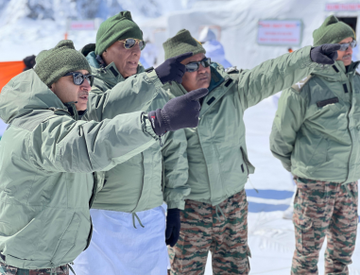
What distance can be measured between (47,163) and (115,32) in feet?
3.88

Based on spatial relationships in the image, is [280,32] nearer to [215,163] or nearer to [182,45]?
[182,45]

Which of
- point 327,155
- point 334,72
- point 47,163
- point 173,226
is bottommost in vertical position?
point 173,226

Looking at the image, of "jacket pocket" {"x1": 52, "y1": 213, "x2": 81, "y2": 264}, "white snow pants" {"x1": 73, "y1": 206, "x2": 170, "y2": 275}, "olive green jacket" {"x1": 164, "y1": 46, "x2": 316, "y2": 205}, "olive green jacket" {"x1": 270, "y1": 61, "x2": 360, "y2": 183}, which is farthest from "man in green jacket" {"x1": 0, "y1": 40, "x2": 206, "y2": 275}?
"olive green jacket" {"x1": 270, "y1": 61, "x2": 360, "y2": 183}

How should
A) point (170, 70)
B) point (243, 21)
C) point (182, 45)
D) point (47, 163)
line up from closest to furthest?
1. point (47, 163)
2. point (170, 70)
3. point (182, 45)
4. point (243, 21)

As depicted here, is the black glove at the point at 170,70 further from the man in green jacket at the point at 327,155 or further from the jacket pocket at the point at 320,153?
the jacket pocket at the point at 320,153

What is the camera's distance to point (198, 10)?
43.3 feet

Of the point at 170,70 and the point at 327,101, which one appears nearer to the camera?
the point at 170,70

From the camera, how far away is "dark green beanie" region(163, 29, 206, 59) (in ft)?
8.07

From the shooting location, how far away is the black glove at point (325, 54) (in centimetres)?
213

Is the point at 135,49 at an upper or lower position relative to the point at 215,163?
upper

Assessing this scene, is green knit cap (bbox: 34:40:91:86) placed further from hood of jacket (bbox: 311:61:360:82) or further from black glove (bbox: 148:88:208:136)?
hood of jacket (bbox: 311:61:360:82)

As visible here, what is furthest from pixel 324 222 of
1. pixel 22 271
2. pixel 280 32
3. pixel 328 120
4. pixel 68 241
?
pixel 280 32

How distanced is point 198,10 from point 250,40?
196cm

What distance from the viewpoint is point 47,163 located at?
1.39m
